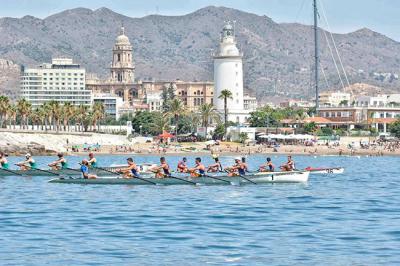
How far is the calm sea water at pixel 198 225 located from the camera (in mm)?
35500

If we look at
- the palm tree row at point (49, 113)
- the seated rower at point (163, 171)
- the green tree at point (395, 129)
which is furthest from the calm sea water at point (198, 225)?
the green tree at point (395, 129)

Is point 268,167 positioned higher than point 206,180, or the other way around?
point 268,167

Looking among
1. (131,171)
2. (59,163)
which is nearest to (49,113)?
(59,163)

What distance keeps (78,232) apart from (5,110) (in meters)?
135

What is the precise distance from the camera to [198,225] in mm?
43719

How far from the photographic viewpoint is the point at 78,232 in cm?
4128

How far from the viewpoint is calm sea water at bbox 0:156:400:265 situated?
35500mm

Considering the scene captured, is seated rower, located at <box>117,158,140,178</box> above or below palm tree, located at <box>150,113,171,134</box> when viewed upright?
below

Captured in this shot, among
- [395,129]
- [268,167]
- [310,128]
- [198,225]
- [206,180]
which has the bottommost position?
[198,225]

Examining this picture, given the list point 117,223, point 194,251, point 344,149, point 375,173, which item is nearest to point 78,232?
point 117,223

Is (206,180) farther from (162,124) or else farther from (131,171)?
(162,124)

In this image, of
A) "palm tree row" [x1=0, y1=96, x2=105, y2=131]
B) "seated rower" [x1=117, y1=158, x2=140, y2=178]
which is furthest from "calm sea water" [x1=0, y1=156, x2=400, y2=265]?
"palm tree row" [x1=0, y1=96, x2=105, y2=131]

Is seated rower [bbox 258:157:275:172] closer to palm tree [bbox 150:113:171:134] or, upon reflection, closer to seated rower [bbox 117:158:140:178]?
seated rower [bbox 117:158:140:178]

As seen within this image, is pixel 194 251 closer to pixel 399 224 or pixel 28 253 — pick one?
pixel 28 253
